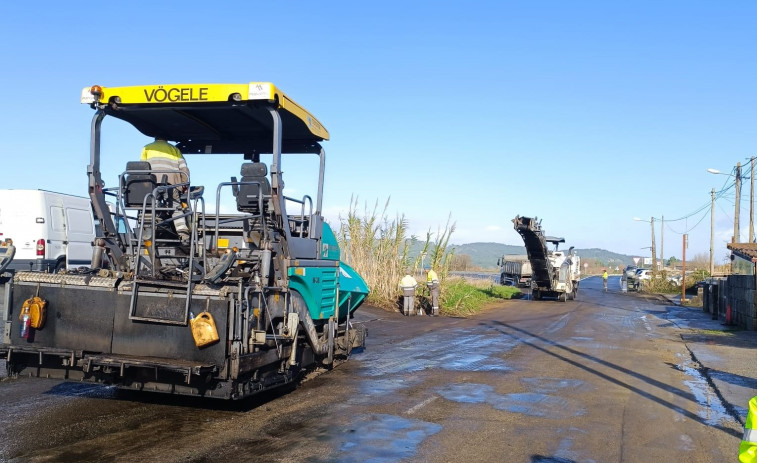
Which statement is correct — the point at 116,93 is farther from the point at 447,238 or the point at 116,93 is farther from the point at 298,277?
the point at 447,238

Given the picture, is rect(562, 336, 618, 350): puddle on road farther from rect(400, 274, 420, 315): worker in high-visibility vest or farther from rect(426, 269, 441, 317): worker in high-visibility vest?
rect(400, 274, 420, 315): worker in high-visibility vest

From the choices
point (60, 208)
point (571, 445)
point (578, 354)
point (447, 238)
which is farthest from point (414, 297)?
point (571, 445)

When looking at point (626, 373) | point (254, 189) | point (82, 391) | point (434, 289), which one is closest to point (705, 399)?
point (626, 373)

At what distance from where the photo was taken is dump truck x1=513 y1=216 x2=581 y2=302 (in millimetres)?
25438

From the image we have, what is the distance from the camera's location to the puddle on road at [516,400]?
725cm

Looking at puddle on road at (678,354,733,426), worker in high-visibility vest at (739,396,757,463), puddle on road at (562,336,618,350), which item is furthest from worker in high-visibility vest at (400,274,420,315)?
worker in high-visibility vest at (739,396,757,463)

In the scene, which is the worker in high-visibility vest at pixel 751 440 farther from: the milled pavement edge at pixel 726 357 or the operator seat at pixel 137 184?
the operator seat at pixel 137 184

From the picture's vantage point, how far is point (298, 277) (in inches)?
283

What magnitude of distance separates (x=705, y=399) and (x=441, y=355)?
4.31m

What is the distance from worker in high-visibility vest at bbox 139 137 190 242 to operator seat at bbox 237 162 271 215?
2.08 feet

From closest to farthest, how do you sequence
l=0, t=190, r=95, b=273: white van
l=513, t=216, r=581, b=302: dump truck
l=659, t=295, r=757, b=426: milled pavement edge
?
l=659, t=295, r=757, b=426: milled pavement edge, l=0, t=190, r=95, b=273: white van, l=513, t=216, r=581, b=302: dump truck

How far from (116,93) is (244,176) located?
159cm

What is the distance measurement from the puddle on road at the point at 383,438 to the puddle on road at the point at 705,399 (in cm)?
318

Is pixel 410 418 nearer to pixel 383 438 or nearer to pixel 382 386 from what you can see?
pixel 383 438
